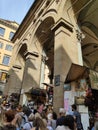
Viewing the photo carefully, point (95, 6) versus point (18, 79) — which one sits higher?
point (95, 6)

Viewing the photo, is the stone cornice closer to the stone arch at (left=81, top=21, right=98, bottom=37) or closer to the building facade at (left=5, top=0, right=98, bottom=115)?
the building facade at (left=5, top=0, right=98, bottom=115)

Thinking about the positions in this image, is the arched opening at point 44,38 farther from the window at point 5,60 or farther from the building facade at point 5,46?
the window at point 5,60

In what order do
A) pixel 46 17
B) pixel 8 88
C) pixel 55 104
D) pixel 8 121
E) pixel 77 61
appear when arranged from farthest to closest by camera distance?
pixel 8 88 → pixel 46 17 → pixel 77 61 → pixel 55 104 → pixel 8 121

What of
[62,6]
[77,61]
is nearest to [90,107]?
[77,61]

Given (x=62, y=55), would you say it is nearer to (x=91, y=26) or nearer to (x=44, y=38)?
(x=91, y=26)

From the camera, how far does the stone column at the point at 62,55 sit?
819 cm

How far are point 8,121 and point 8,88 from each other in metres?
15.1

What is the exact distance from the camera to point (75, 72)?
7.55 metres

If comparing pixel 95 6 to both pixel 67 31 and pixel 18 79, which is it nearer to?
pixel 67 31

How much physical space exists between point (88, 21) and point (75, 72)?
6758 millimetres

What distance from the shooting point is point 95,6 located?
11.4 m

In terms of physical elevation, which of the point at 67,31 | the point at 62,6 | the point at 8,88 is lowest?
the point at 8,88

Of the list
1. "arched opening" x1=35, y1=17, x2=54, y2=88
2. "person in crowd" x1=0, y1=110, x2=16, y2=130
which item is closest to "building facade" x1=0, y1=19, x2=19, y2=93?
"arched opening" x1=35, y1=17, x2=54, y2=88

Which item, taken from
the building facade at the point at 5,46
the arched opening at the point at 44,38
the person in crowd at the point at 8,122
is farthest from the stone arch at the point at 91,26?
the building facade at the point at 5,46
